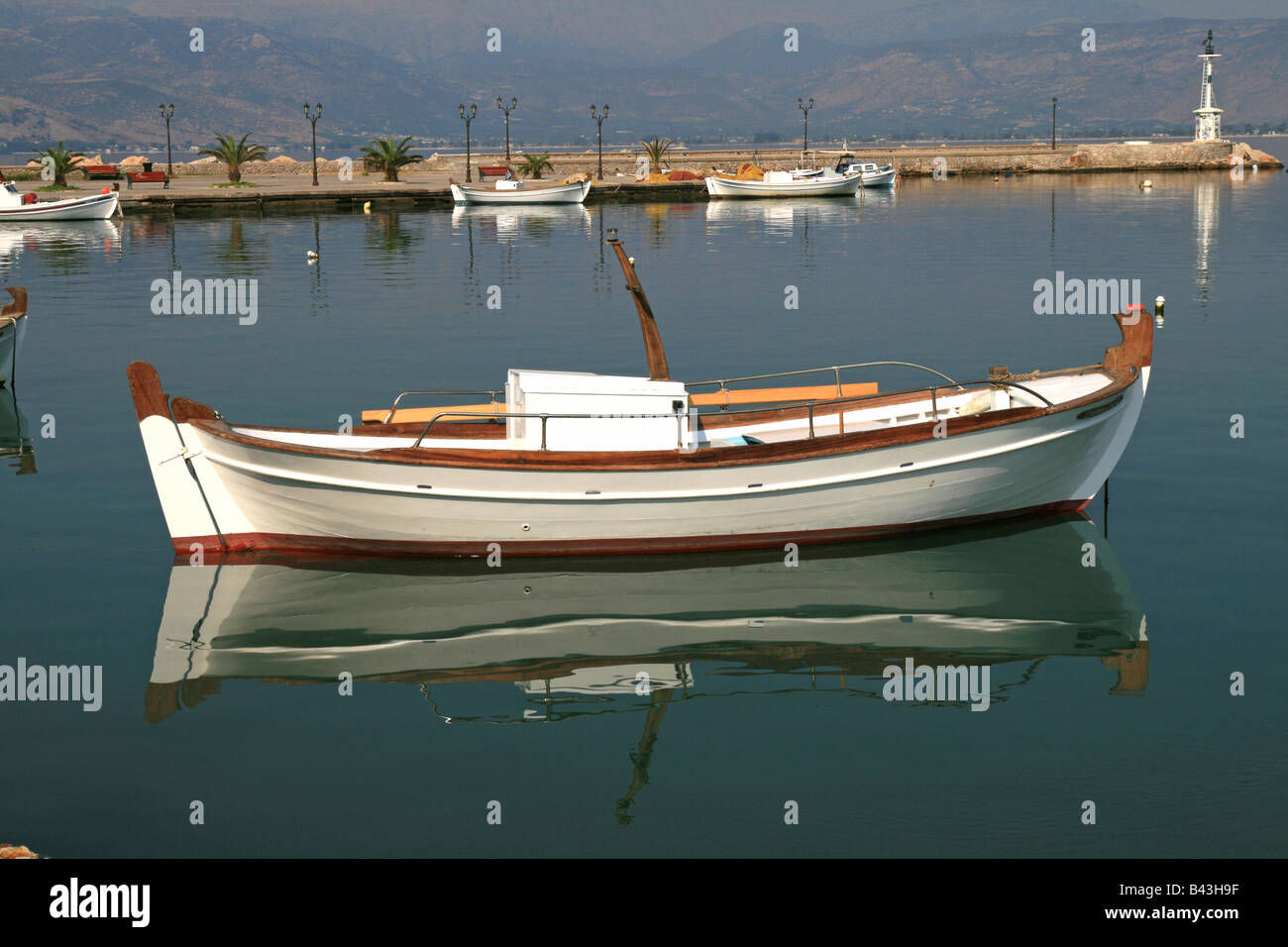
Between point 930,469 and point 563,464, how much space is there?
4.18m

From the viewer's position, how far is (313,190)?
80.0m

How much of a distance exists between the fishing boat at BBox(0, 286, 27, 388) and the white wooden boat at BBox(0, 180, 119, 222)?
1766 inches

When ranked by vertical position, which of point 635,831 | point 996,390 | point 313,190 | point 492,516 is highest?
point 313,190

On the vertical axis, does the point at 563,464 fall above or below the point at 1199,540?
above

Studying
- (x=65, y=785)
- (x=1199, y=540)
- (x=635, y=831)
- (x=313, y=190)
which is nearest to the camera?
(x=635, y=831)

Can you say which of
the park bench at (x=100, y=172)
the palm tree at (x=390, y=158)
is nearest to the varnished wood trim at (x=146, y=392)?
the palm tree at (x=390, y=158)

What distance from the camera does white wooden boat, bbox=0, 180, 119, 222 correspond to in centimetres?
6650

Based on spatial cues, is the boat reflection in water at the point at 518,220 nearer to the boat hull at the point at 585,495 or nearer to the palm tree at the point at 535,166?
the palm tree at the point at 535,166

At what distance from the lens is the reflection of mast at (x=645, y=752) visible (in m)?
10.1

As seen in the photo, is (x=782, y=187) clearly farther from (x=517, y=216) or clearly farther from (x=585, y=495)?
(x=585, y=495)

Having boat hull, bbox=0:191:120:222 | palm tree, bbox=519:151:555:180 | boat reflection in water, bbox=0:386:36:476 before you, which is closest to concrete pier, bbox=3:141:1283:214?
palm tree, bbox=519:151:555:180

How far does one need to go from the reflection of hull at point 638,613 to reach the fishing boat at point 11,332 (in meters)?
11.7
